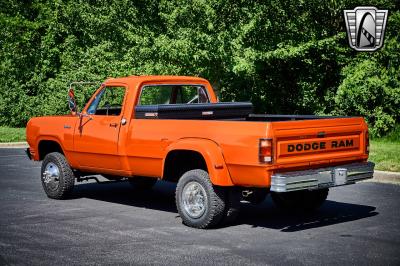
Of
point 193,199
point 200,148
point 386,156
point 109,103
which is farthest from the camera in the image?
→ point 386,156

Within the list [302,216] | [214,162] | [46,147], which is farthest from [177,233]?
[46,147]

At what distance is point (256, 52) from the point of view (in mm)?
20062

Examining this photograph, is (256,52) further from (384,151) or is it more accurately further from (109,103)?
(109,103)

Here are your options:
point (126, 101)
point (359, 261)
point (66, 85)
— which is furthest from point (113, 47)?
point (359, 261)

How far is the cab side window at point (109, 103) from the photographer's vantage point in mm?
10328

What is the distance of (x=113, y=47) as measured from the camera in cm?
2345

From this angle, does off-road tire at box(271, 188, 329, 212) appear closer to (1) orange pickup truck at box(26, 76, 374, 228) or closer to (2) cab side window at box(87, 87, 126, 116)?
(1) orange pickup truck at box(26, 76, 374, 228)

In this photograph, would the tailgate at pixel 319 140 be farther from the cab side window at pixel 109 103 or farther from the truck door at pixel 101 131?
the cab side window at pixel 109 103

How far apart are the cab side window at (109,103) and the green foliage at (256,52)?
8.94 meters

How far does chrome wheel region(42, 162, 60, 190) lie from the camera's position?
10.9 m

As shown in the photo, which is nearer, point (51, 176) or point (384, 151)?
point (51, 176)

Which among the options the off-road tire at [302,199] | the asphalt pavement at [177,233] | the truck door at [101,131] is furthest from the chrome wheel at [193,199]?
the off-road tire at [302,199]

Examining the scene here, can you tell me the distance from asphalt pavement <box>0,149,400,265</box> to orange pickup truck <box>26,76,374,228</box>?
42cm

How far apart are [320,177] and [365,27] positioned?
14.1 meters
